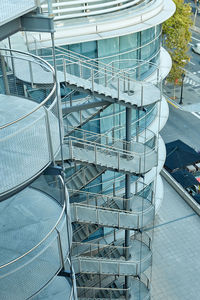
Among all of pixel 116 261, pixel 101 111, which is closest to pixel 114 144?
pixel 101 111

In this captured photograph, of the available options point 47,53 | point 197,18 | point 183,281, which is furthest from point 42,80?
point 197,18

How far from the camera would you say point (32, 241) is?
10.1 m

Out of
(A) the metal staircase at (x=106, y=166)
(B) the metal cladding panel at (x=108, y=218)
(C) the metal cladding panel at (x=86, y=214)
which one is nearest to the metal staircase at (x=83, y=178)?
(A) the metal staircase at (x=106, y=166)

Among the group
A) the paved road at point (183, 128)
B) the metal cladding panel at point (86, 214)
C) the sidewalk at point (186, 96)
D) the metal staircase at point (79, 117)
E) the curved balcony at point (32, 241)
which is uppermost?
the curved balcony at point (32, 241)

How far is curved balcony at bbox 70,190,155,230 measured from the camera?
1738 centimetres

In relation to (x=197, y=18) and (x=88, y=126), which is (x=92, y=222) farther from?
(x=197, y=18)

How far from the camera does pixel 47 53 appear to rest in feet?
59.4

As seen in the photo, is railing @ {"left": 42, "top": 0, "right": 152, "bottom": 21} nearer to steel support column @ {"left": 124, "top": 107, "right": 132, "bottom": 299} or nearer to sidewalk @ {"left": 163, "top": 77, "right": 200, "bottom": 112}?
steel support column @ {"left": 124, "top": 107, "right": 132, "bottom": 299}

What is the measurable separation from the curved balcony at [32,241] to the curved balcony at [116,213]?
5097 mm

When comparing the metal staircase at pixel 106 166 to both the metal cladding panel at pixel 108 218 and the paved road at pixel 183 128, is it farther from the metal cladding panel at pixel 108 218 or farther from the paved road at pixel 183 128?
the paved road at pixel 183 128

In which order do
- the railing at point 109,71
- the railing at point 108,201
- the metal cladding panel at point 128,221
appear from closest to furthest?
the railing at point 109,71
the metal cladding panel at point 128,221
the railing at point 108,201

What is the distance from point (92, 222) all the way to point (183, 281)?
8.70 m

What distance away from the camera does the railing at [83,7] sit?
17453mm

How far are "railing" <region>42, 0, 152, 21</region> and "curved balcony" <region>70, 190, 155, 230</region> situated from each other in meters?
7.76
